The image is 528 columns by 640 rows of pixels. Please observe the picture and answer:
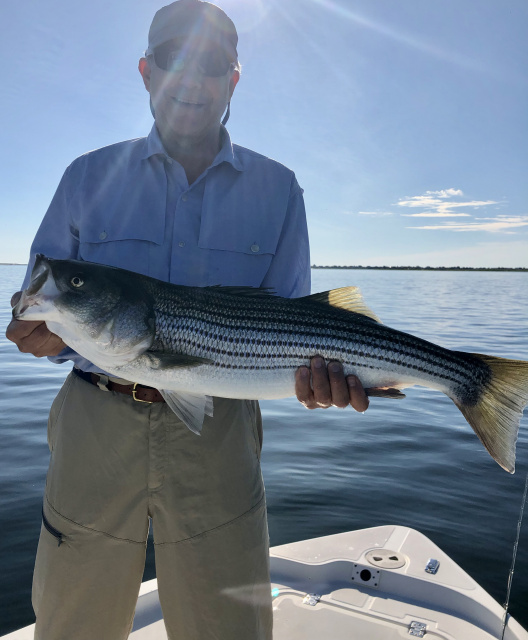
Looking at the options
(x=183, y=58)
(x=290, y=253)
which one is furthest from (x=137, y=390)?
(x=183, y=58)

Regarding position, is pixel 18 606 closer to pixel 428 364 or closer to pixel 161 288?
pixel 161 288

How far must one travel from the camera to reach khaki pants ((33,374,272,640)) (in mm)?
3125

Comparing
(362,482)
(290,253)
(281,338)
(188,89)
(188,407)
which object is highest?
(188,89)

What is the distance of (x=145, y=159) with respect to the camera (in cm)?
363

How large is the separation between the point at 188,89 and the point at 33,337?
1.82m

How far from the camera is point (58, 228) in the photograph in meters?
3.63

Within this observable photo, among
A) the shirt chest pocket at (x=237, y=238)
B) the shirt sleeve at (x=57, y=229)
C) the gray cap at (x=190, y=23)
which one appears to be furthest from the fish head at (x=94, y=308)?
the gray cap at (x=190, y=23)

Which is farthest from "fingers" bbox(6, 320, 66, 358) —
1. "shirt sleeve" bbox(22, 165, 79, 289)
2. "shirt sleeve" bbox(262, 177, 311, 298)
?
"shirt sleeve" bbox(262, 177, 311, 298)

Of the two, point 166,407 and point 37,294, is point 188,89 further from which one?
point 166,407

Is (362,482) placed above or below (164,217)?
below

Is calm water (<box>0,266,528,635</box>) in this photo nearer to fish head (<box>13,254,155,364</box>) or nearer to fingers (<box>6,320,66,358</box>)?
fingers (<box>6,320,66,358</box>)

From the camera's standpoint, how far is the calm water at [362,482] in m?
6.61

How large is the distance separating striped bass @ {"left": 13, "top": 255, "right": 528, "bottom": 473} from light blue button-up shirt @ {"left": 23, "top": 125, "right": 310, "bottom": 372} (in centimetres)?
34

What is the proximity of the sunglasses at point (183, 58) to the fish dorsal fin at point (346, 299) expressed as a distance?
5.25 ft
